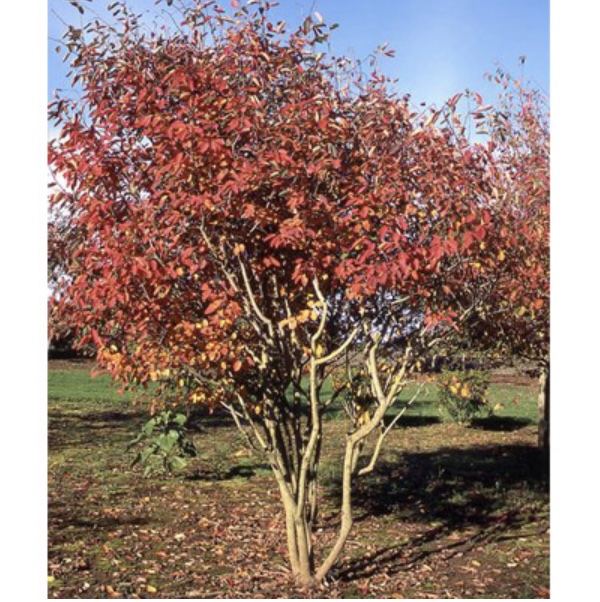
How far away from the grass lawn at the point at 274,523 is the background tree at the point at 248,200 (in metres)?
1.17

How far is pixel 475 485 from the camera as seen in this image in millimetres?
8516

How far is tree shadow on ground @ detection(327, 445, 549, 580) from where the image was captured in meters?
6.00

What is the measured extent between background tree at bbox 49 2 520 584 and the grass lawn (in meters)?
1.17

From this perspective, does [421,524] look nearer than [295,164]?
No

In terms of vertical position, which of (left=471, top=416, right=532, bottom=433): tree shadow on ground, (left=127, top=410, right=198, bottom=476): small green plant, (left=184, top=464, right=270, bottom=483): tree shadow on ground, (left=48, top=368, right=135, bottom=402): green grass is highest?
(left=127, top=410, right=198, bottom=476): small green plant

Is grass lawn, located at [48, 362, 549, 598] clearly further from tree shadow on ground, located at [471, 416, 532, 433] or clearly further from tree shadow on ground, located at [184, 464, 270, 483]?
tree shadow on ground, located at [471, 416, 532, 433]

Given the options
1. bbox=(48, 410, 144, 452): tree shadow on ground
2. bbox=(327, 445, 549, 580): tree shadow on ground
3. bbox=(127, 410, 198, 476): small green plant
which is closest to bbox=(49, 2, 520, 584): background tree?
bbox=(327, 445, 549, 580): tree shadow on ground

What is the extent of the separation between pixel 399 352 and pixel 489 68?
141 inches

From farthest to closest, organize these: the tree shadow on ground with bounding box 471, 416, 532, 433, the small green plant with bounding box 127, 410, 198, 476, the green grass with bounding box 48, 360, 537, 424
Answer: the green grass with bounding box 48, 360, 537, 424 → the tree shadow on ground with bounding box 471, 416, 532, 433 → the small green plant with bounding box 127, 410, 198, 476

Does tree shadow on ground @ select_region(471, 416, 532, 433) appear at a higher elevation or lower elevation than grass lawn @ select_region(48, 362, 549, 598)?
lower
